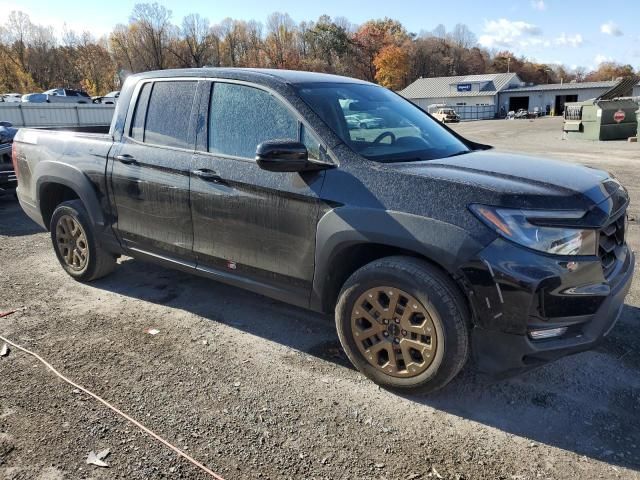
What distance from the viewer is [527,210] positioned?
2.62 metres

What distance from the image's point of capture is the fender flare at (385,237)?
2.69 meters

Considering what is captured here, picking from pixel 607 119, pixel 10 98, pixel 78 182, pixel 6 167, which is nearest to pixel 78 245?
pixel 78 182

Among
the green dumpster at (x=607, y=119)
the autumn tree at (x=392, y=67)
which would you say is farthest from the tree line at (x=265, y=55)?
the green dumpster at (x=607, y=119)

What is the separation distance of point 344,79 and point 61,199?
298 centimetres

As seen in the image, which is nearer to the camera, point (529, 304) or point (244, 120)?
point (529, 304)

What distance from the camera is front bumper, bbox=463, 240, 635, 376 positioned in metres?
2.58

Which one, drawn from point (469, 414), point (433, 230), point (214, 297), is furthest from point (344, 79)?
point (469, 414)

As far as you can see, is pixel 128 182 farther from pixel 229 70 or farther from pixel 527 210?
pixel 527 210

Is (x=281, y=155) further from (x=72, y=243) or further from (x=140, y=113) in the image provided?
(x=72, y=243)

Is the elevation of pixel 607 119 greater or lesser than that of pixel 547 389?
greater

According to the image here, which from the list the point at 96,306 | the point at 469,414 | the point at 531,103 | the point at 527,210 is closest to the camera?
the point at 527,210

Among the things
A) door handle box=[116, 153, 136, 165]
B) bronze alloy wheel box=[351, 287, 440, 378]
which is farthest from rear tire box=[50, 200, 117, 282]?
bronze alloy wheel box=[351, 287, 440, 378]

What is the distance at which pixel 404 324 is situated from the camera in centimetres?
295

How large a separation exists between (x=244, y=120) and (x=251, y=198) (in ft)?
1.87
